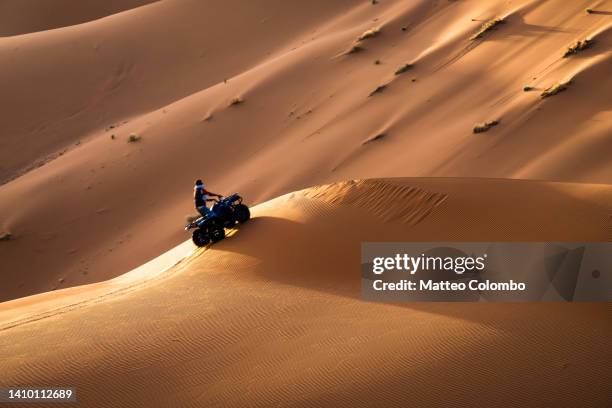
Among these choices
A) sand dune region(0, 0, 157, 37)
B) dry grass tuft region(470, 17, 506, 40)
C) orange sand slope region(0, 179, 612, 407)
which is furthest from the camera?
sand dune region(0, 0, 157, 37)

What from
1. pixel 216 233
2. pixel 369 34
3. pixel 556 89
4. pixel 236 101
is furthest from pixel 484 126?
pixel 236 101

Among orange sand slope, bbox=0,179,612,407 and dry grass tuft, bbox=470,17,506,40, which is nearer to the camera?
orange sand slope, bbox=0,179,612,407

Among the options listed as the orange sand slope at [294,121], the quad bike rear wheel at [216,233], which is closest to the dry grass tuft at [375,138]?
the orange sand slope at [294,121]

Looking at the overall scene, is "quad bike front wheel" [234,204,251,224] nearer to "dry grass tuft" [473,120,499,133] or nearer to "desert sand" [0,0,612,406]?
"desert sand" [0,0,612,406]

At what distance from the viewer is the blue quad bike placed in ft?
34.0

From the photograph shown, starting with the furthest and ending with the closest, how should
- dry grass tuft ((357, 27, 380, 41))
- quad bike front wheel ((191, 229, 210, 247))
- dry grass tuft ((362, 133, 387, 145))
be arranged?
dry grass tuft ((357, 27, 380, 41)), dry grass tuft ((362, 133, 387, 145)), quad bike front wheel ((191, 229, 210, 247))

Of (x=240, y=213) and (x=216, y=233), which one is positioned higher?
(x=240, y=213)

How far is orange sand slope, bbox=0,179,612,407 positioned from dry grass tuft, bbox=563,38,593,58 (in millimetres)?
7570

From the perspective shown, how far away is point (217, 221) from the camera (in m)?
10.5

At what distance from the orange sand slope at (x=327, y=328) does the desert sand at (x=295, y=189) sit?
3 centimetres

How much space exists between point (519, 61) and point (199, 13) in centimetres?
2081

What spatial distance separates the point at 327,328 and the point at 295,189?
9.84 meters

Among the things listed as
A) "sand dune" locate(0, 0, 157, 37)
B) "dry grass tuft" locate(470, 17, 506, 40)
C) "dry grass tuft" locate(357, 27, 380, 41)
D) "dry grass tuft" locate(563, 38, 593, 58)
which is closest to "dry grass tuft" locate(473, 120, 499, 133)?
"dry grass tuft" locate(563, 38, 593, 58)

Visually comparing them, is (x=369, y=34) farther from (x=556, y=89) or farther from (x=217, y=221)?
(x=217, y=221)
